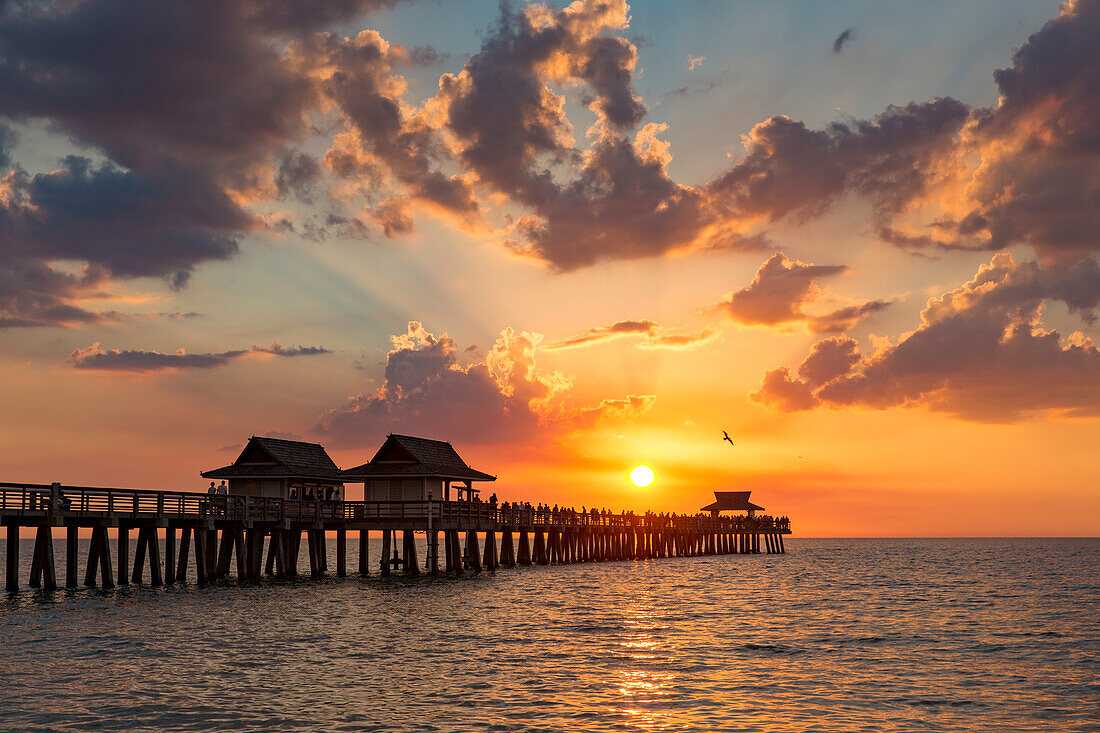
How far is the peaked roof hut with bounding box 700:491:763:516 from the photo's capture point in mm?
114312

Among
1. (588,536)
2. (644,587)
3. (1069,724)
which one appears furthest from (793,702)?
(588,536)

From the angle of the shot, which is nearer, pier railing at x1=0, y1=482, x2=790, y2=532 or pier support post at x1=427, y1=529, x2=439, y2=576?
pier railing at x1=0, y1=482, x2=790, y2=532

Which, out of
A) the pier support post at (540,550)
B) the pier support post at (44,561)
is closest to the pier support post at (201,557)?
the pier support post at (44,561)

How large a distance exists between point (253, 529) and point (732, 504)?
7305cm

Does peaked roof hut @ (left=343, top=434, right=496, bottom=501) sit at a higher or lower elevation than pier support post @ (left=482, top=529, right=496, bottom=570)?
higher

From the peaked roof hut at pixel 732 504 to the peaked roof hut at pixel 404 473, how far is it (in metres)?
62.2

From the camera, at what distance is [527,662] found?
87.1 feet

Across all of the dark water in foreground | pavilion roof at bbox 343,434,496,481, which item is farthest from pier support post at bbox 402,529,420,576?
the dark water in foreground

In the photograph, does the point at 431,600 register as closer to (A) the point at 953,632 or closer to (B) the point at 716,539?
(A) the point at 953,632

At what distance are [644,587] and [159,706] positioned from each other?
37.1m

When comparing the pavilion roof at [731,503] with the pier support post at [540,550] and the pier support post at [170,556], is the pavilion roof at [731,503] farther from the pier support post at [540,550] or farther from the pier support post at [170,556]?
the pier support post at [170,556]

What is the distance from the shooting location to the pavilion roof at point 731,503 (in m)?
114

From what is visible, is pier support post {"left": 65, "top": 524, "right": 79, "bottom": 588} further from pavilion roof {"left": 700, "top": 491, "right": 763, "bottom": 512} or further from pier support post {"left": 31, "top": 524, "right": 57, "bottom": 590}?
pavilion roof {"left": 700, "top": 491, "right": 763, "bottom": 512}

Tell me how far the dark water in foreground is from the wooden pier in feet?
8.29
